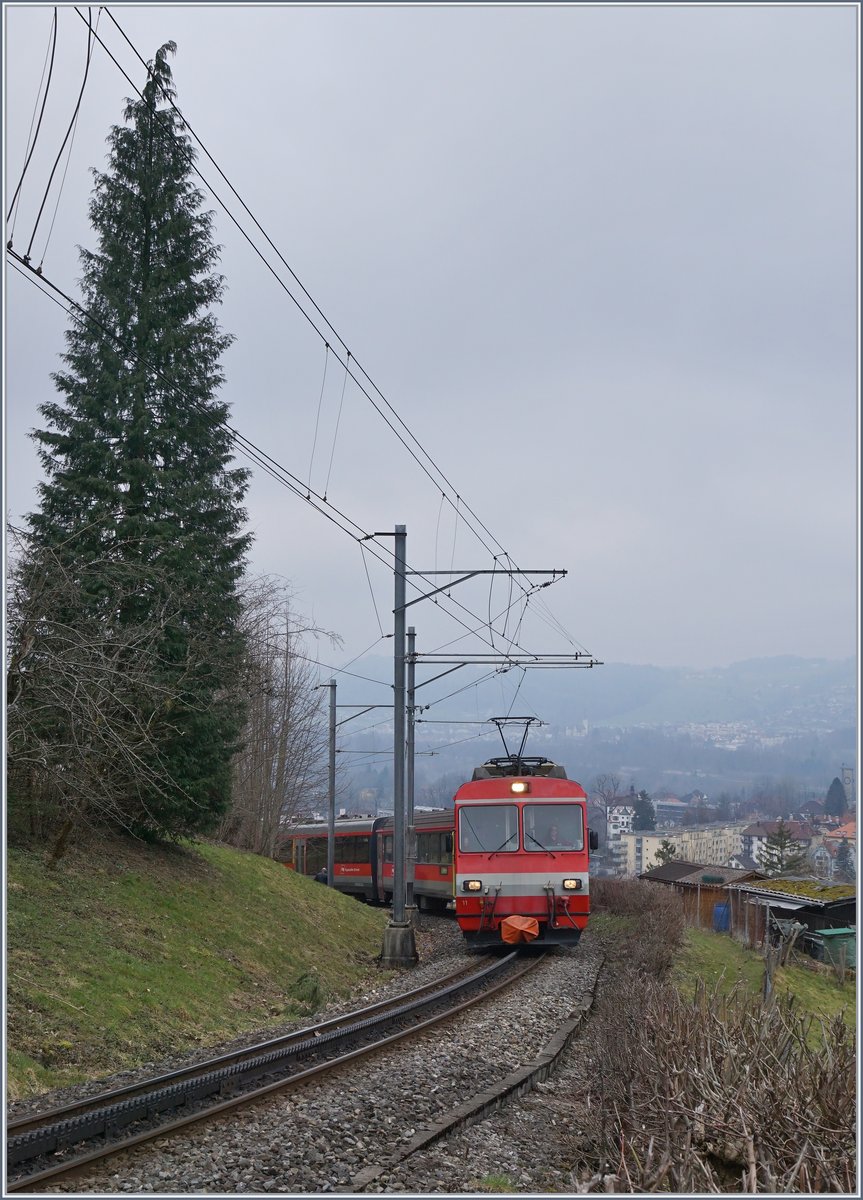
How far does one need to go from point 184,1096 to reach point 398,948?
11403mm

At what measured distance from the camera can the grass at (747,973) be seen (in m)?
20.5

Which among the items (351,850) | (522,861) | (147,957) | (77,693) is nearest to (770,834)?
(351,850)

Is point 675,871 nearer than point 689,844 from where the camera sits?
Yes

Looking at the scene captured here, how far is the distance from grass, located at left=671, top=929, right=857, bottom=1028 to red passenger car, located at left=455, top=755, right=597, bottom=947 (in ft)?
7.54

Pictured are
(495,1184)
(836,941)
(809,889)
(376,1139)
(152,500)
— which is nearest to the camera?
(495,1184)

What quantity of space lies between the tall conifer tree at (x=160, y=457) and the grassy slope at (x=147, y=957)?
1.65 metres

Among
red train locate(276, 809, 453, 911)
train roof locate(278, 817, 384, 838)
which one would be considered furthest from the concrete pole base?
train roof locate(278, 817, 384, 838)

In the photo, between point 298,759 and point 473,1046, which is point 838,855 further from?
point 473,1046

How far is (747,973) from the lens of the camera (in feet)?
77.6

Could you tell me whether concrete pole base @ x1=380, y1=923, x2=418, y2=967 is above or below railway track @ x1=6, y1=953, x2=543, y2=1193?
below

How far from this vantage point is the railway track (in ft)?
21.9

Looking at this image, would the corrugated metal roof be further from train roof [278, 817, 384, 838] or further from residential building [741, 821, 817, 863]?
residential building [741, 821, 817, 863]

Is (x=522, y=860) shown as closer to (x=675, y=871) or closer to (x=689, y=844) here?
(x=675, y=871)

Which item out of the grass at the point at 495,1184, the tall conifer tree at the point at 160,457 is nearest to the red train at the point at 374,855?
the tall conifer tree at the point at 160,457
